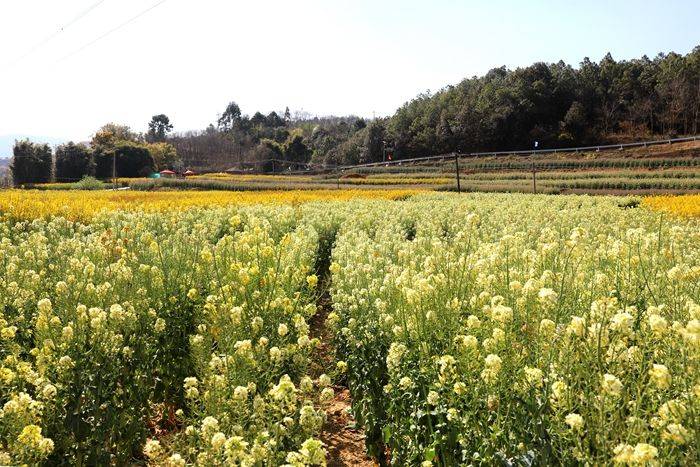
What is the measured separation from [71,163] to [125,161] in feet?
18.8

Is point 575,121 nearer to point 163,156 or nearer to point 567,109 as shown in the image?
point 567,109

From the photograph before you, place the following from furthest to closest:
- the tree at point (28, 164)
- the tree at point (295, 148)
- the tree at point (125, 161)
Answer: the tree at point (295, 148)
the tree at point (125, 161)
the tree at point (28, 164)

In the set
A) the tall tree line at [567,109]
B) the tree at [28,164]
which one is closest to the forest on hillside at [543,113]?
the tall tree line at [567,109]

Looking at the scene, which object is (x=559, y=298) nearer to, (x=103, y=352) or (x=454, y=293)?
(x=454, y=293)

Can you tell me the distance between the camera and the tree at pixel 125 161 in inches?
2566

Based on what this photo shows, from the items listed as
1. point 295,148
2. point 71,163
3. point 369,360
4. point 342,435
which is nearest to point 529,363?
point 369,360

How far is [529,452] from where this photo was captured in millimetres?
2719

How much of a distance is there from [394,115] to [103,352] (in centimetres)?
9135

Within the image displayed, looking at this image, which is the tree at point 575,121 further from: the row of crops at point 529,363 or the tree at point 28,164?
the row of crops at point 529,363

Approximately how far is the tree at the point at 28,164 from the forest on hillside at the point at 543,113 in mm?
29587

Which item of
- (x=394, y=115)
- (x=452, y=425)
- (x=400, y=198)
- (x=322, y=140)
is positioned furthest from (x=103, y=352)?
(x=322, y=140)

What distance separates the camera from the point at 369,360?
4.98 meters

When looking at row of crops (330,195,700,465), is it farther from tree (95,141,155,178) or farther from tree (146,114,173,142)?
tree (146,114,173,142)

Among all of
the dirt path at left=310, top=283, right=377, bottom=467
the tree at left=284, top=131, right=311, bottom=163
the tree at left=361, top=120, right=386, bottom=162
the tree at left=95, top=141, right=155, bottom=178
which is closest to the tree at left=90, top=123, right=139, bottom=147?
the tree at left=95, top=141, right=155, bottom=178
